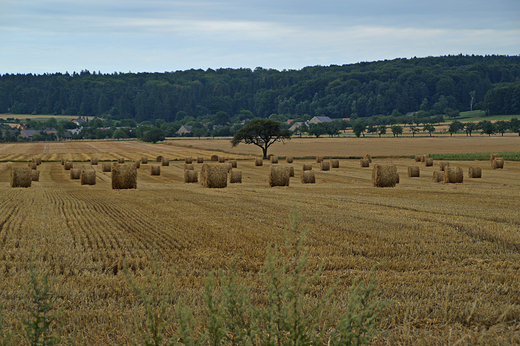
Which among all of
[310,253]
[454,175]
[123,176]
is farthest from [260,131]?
[310,253]

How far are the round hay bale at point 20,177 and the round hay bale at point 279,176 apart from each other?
1520 centimetres

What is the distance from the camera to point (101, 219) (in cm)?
1567

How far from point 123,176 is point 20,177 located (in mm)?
7476

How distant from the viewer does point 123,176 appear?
93.7ft

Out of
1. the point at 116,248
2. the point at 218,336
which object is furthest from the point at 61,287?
the point at 218,336

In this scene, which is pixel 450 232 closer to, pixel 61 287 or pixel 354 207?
pixel 354 207

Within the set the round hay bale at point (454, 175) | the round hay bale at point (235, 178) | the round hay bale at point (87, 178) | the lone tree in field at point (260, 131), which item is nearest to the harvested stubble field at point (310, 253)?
the round hay bale at point (454, 175)

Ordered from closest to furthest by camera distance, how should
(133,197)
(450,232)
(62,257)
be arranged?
(62,257), (450,232), (133,197)

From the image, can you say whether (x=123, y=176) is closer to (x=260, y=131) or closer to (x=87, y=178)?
(x=87, y=178)

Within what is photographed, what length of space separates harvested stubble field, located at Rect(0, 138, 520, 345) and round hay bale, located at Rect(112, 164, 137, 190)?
27.6 feet

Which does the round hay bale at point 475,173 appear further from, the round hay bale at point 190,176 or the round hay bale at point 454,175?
the round hay bale at point 190,176

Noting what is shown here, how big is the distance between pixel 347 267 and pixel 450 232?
14.7 ft

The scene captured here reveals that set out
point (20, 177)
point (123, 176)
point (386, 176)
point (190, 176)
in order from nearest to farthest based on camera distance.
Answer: point (123, 176) → point (386, 176) → point (20, 177) → point (190, 176)

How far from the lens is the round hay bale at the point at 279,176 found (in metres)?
31.0
